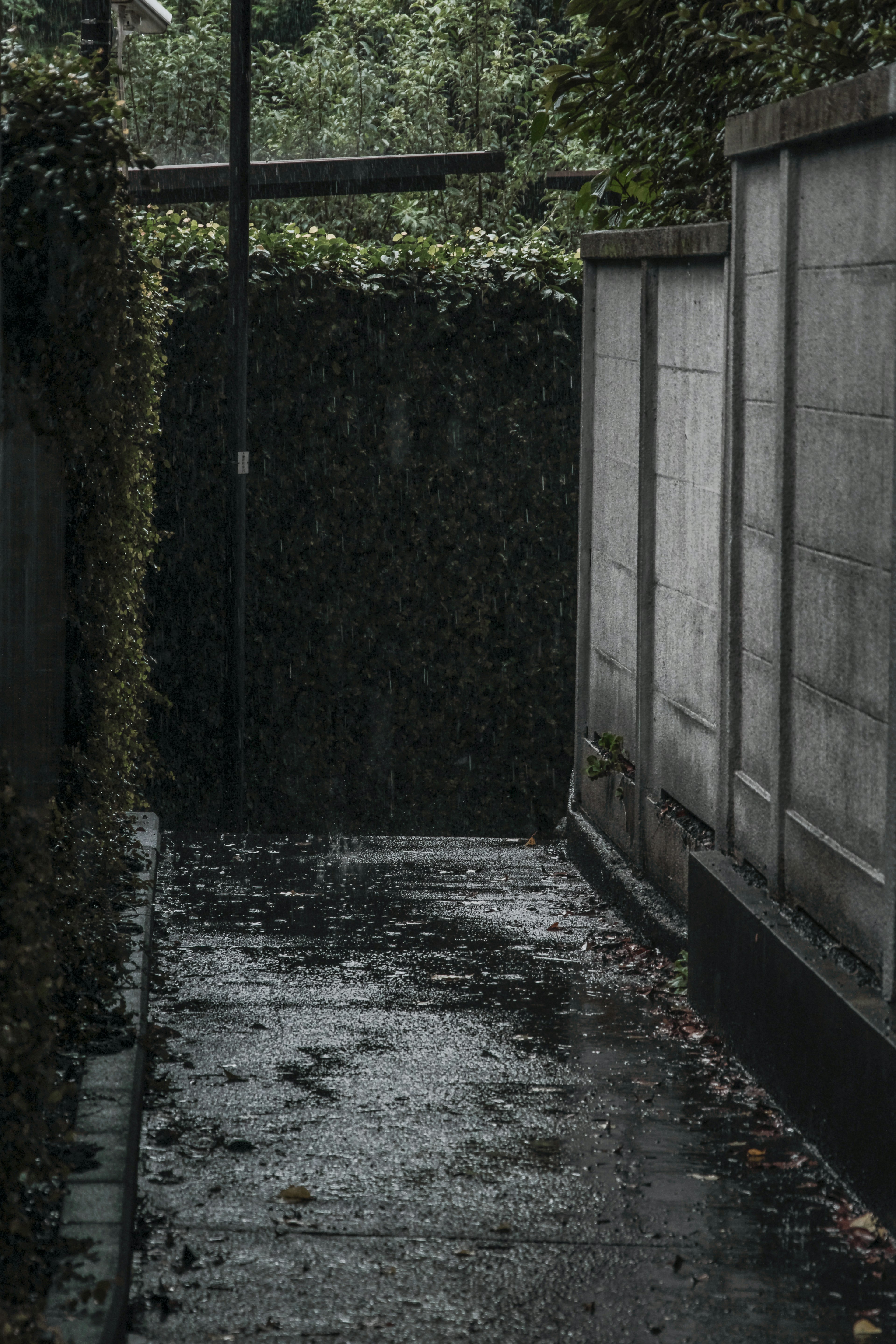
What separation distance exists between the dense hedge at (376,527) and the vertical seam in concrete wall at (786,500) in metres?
5.18

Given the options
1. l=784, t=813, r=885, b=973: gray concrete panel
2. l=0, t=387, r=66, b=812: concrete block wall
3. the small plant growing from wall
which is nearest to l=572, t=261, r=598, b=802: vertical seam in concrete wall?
the small plant growing from wall

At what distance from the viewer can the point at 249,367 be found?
10.2 m

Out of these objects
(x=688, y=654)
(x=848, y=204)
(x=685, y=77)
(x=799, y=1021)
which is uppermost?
(x=685, y=77)

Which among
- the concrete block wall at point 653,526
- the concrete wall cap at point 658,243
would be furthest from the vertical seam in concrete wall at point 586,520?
the concrete wall cap at point 658,243

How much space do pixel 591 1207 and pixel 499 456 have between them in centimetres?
659

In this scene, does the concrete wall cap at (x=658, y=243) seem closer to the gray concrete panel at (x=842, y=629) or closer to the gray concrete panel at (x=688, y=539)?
the gray concrete panel at (x=688, y=539)

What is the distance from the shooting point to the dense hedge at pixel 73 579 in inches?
139

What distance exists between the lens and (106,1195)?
391 centimetres

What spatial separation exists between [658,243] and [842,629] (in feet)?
9.09

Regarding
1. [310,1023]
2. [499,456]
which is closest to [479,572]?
[499,456]

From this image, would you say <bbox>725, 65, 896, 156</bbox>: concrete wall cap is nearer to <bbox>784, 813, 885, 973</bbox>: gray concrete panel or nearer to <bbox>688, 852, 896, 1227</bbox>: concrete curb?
<bbox>784, 813, 885, 973</bbox>: gray concrete panel

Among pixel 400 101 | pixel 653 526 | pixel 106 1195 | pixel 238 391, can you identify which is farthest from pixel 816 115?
pixel 400 101

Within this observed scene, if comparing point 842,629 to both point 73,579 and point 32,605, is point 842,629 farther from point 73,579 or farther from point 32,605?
point 73,579

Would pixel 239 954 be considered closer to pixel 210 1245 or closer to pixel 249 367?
pixel 210 1245
